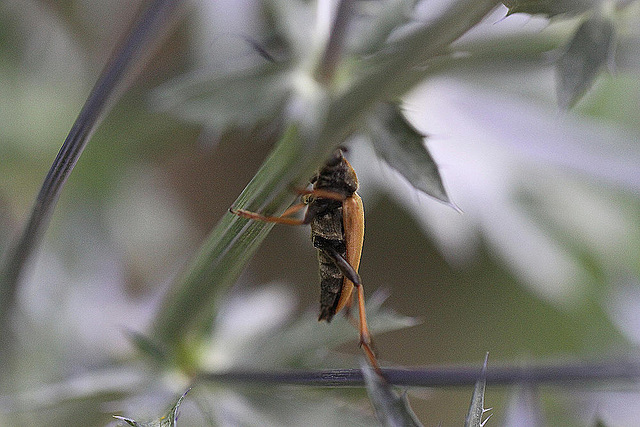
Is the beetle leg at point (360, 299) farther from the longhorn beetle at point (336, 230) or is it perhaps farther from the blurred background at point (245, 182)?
the blurred background at point (245, 182)

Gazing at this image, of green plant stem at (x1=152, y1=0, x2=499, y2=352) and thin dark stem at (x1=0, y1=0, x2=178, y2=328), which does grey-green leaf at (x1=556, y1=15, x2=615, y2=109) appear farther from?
thin dark stem at (x1=0, y1=0, x2=178, y2=328)

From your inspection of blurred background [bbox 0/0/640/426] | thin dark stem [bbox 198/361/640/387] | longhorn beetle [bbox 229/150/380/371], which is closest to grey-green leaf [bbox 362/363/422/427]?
thin dark stem [bbox 198/361/640/387]

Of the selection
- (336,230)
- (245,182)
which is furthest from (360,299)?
(245,182)

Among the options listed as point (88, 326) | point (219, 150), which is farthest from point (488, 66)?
point (219, 150)

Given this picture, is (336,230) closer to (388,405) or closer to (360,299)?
(360,299)

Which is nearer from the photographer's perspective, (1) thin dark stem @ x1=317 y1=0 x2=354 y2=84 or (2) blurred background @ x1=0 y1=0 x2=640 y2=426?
(1) thin dark stem @ x1=317 y1=0 x2=354 y2=84

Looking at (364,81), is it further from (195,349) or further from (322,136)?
(195,349)
